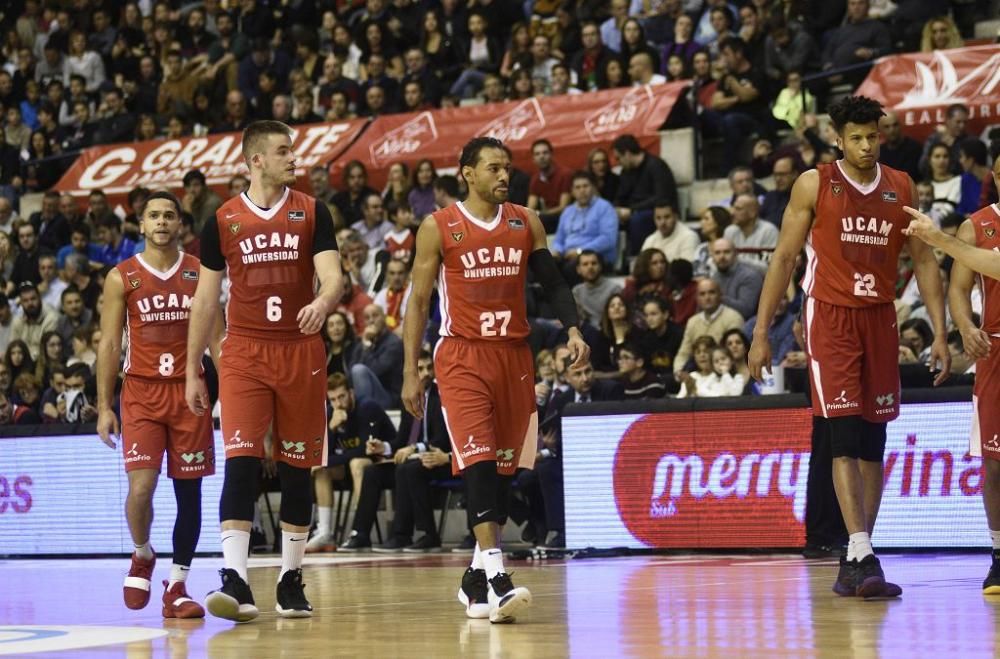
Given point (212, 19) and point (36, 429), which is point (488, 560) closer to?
point (36, 429)

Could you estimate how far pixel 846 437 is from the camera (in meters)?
8.14

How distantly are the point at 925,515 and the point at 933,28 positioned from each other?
7.60m

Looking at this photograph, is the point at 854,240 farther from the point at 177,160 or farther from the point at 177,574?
the point at 177,160

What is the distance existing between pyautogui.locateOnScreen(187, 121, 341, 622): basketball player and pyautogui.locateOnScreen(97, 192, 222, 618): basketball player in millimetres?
769

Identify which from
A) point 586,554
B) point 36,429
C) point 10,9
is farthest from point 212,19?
point 586,554

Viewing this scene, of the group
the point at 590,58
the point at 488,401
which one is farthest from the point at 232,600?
the point at 590,58

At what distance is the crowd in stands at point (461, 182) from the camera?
1473 cm

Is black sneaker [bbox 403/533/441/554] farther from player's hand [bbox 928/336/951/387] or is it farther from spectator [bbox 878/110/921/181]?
player's hand [bbox 928/336/951/387]

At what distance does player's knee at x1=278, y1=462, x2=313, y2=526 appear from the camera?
8211 mm

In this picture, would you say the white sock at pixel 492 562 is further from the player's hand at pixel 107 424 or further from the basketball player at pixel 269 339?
the player's hand at pixel 107 424

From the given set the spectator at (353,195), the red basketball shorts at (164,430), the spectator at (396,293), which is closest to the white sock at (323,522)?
the spectator at (396,293)

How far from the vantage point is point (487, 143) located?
8.00 m

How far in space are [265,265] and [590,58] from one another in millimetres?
12629

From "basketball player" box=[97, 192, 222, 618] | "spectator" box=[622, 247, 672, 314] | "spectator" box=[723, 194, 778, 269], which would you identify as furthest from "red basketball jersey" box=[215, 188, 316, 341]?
"spectator" box=[723, 194, 778, 269]
